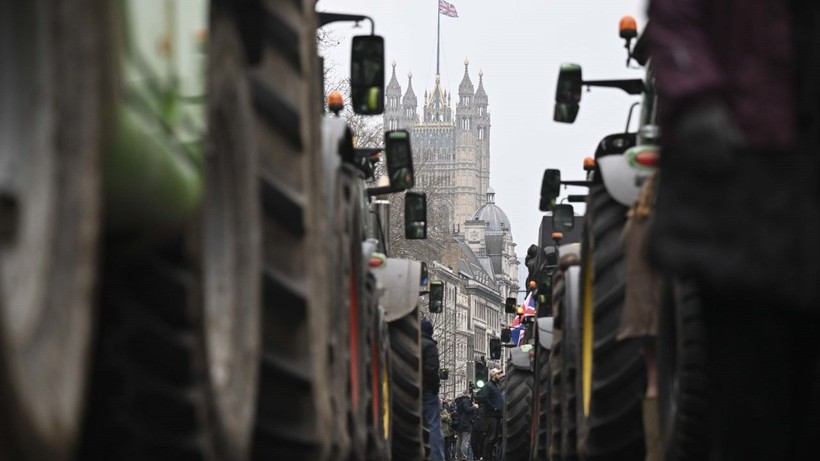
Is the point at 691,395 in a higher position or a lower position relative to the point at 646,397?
higher

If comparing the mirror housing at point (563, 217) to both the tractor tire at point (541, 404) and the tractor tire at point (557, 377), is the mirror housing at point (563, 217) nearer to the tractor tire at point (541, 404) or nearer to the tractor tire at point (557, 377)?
the tractor tire at point (541, 404)

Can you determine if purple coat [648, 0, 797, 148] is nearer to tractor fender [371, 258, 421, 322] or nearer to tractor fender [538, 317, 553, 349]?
tractor fender [371, 258, 421, 322]

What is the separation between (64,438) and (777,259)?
1.28 m

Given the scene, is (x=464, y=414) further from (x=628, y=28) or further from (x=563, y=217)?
(x=628, y=28)

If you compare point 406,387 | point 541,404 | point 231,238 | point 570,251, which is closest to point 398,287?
point 406,387

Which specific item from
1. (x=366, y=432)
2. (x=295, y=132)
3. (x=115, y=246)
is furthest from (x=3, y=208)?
(x=366, y=432)

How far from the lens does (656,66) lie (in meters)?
3.89

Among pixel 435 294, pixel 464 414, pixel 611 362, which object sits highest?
pixel 611 362

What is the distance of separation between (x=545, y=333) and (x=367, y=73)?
278cm

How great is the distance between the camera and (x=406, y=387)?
1353 centimetres

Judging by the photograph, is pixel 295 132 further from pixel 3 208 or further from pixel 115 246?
pixel 3 208

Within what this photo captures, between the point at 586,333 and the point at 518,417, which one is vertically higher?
the point at 586,333

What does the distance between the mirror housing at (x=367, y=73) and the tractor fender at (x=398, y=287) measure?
1270 millimetres

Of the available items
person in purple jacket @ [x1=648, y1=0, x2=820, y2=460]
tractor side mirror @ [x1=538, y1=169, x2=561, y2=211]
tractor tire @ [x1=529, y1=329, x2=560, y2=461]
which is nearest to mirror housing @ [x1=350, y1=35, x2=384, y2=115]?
tractor tire @ [x1=529, y1=329, x2=560, y2=461]
